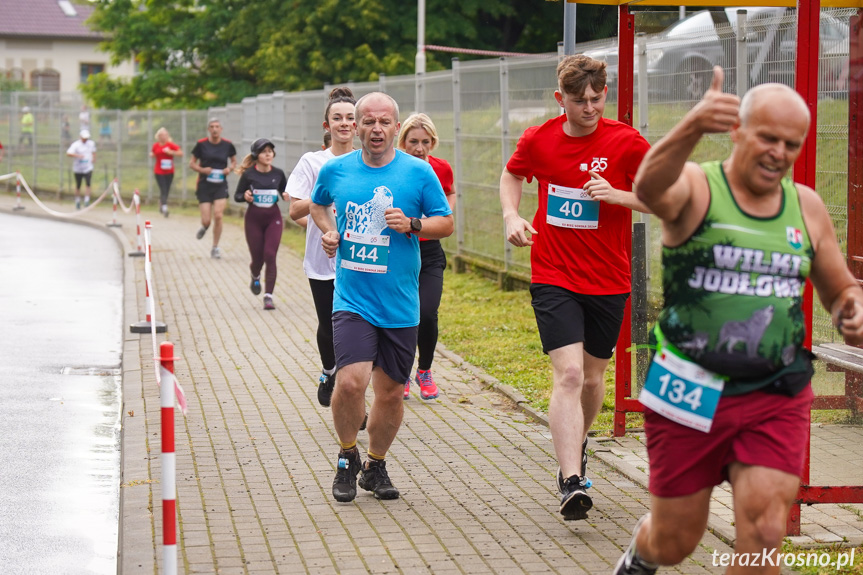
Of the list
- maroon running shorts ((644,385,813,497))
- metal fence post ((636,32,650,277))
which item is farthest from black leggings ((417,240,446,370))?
maroon running shorts ((644,385,813,497))

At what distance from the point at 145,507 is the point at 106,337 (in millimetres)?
6711

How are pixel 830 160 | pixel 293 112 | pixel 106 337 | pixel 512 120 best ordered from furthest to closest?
pixel 293 112
pixel 512 120
pixel 106 337
pixel 830 160

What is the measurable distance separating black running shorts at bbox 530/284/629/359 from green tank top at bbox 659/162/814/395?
1.99 m

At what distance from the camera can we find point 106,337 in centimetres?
1262

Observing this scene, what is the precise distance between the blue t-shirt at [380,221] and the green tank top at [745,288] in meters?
2.41

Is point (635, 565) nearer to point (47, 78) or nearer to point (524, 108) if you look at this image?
point (524, 108)

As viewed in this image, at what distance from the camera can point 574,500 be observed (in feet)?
18.1

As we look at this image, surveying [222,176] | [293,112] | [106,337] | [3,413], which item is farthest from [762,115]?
[293,112]

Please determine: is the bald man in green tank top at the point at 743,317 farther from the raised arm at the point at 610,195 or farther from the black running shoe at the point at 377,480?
the black running shoe at the point at 377,480

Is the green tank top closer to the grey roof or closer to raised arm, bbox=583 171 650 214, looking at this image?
raised arm, bbox=583 171 650 214

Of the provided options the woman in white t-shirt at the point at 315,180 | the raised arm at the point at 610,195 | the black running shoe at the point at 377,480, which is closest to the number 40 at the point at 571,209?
the raised arm at the point at 610,195

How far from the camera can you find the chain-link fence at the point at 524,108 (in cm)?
719

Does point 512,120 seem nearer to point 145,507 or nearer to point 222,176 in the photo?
point 222,176

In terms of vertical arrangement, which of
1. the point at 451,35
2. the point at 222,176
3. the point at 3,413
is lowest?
the point at 3,413
